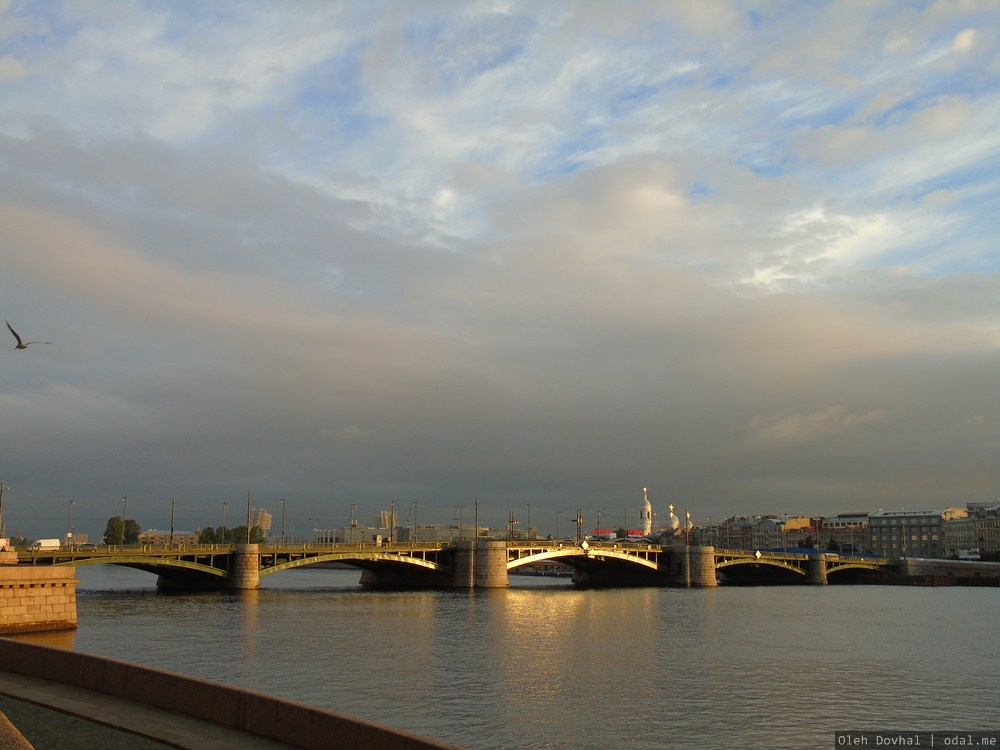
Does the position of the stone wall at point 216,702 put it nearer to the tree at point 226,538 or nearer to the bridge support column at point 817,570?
the bridge support column at point 817,570

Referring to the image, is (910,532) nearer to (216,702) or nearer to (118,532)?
(118,532)

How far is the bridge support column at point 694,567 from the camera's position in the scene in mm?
107062

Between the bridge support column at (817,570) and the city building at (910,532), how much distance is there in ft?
228

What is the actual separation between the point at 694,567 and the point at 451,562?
33146 millimetres

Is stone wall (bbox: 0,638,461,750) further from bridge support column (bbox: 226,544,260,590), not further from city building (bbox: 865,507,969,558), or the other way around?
city building (bbox: 865,507,969,558)

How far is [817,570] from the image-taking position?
4769 inches

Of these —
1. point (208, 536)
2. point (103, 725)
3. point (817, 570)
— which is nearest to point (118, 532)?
point (208, 536)

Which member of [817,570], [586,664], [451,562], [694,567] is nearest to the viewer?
[586,664]

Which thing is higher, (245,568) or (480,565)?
(245,568)

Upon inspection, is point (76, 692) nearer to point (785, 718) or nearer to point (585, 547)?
point (785, 718)

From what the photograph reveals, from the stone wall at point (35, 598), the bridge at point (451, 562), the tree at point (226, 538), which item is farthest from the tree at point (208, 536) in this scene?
the stone wall at point (35, 598)

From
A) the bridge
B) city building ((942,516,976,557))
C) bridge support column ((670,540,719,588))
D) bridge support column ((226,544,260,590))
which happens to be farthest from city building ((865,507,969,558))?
bridge support column ((226,544,260,590))

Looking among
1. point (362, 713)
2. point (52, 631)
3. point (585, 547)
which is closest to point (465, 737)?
point (362, 713)

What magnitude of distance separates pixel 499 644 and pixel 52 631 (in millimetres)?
19898
